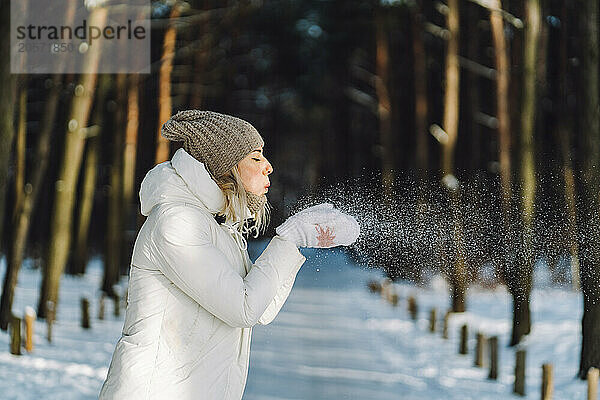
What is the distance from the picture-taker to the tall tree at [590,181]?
973 cm

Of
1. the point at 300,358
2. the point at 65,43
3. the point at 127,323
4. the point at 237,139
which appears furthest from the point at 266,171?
the point at 65,43

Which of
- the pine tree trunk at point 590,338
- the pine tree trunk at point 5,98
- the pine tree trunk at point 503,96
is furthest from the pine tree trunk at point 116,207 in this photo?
the pine tree trunk at point 590,338

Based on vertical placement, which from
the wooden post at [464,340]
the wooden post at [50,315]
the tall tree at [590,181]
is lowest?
the wooden post at [50,315]

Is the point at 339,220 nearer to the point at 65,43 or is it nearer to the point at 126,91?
the point at 65,43

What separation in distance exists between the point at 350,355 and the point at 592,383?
14.7ft

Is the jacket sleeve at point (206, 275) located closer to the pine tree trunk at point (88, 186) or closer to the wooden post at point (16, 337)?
the wooden post at point (16, 337)

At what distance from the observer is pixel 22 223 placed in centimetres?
1383

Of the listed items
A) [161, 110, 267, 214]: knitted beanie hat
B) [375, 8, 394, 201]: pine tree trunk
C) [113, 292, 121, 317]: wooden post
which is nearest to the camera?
[161, 110, 267, 214]: knitted beanie hat

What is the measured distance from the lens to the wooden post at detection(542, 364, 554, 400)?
8.91 metres

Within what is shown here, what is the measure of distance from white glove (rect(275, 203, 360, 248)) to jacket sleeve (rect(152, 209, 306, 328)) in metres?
0.20

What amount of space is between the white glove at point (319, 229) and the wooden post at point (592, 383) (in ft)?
18.6

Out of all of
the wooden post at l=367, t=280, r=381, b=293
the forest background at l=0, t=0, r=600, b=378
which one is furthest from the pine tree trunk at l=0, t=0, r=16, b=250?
the wooden post at l=367, t=280, r=381, b=293

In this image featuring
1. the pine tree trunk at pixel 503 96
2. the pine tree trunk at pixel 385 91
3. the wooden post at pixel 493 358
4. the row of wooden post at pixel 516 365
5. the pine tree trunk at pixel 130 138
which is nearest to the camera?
the row of wooden post at pixel 516 365

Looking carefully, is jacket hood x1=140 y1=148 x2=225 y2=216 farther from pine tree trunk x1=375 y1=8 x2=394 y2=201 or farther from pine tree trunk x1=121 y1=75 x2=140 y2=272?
pine tree trunk x1=375 y1=8 x2=394 y2=201
